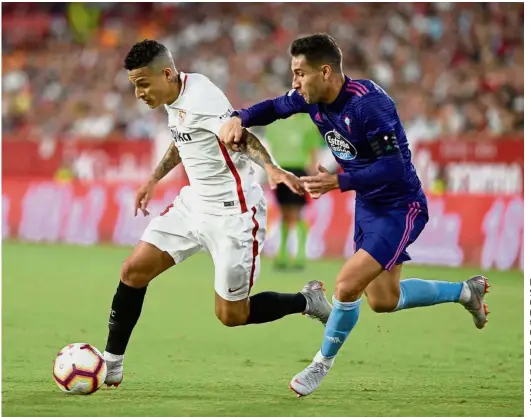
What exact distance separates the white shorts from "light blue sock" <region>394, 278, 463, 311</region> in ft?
3.22

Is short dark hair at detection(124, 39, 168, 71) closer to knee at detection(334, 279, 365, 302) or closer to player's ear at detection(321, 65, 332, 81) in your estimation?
player's ear at detection(321, 65, 332, 81)

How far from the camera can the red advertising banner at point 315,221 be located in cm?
1291

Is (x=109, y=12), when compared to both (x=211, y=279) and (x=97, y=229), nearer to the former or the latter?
(x=97, y=229)

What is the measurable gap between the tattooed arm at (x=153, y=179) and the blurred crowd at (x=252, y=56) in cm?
1012

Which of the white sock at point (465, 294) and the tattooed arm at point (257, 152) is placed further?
the white sock at point (465, 294)

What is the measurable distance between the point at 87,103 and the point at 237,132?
16427mm

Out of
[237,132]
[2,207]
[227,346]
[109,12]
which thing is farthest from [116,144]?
[237,132]

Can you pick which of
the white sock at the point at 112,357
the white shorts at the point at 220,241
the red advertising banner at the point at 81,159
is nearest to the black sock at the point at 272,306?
the white shorts at the point at 220,241

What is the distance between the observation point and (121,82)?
21.8m

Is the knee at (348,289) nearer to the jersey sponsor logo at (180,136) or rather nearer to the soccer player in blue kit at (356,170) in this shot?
the soccer player in blue kit at (356,170)

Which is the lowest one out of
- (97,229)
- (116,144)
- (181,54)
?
(97,229)

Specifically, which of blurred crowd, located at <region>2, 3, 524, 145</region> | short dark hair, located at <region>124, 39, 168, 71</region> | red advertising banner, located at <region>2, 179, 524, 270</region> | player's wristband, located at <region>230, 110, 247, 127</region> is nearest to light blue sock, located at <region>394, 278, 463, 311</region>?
player's wristband, located at <region>230, 110, 247, 127</region>

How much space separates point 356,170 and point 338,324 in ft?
3.00

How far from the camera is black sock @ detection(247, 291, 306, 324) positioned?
641cm
